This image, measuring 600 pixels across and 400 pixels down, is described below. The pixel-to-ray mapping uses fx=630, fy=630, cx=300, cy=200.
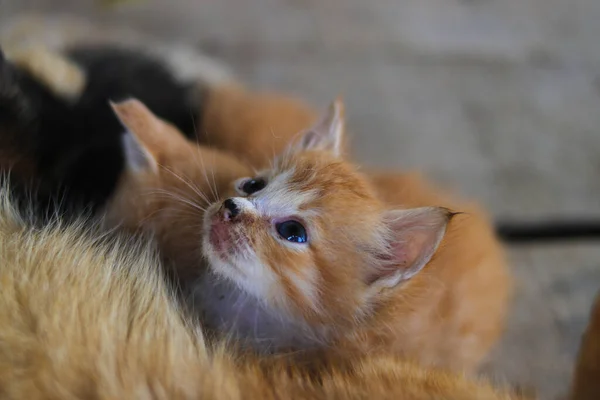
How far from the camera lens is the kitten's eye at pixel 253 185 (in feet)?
2.50

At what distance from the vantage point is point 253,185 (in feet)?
2.51

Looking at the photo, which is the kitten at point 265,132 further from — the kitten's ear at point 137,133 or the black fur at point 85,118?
the kitten's ear at point 137,133

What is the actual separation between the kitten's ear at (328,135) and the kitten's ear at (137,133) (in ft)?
0.62

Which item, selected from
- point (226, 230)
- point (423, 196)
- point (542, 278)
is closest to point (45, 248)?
point (226, 230)

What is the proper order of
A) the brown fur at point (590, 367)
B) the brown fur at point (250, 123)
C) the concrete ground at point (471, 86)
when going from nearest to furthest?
the brown fur at point (590, 367) → the brown fur at point (250, 123) → the concrete ground at point (471, 86)

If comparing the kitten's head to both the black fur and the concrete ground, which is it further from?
the concrete ground

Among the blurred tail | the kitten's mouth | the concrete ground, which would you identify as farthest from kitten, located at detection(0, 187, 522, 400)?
the blurred tail

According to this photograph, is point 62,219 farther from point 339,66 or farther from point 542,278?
point 339,66

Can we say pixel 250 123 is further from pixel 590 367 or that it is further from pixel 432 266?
pixel 590 367

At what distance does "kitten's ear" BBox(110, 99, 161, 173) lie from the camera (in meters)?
0.79

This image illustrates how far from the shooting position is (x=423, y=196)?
92 centimetres

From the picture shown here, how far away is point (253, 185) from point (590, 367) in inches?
16.7

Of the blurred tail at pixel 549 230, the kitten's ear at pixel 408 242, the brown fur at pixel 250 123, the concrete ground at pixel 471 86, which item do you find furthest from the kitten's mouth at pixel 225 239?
the blurred tail at pixel 549 230

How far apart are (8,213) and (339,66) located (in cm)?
105
